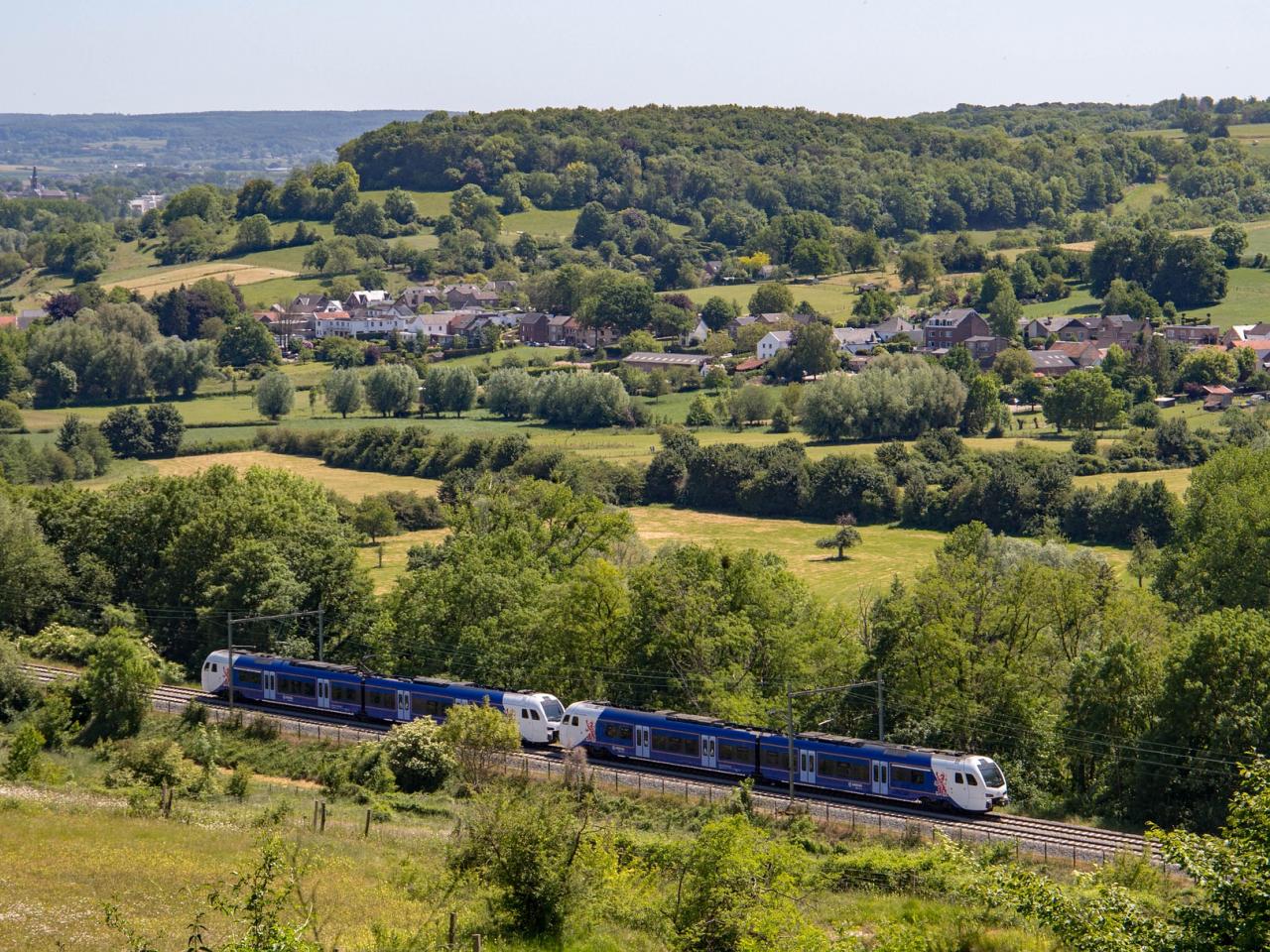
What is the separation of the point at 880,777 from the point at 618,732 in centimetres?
797

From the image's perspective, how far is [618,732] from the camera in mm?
45906

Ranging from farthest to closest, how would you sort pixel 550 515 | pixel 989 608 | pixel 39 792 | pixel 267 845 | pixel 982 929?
pixel 550 515, pixel 989 608, pixel 39 792, pixel 982 929, pixel 267 845

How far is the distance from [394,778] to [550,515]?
21.8 metres

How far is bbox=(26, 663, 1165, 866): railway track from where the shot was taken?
3697 centimetres

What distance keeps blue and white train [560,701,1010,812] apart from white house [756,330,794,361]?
96245 mm

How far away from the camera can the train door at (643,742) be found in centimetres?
4553

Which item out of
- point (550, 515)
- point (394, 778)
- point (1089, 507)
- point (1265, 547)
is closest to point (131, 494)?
point (550, 515)

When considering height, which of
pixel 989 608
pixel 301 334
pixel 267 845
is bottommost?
pixel 301 334

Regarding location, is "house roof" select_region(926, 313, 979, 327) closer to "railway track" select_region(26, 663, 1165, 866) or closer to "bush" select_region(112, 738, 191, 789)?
"railway track" select_region(26, 663, 1165, 866)

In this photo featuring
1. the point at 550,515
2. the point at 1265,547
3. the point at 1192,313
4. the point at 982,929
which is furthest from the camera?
the point at 1192,313

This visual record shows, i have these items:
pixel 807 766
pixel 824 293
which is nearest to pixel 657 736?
pixel 807 766

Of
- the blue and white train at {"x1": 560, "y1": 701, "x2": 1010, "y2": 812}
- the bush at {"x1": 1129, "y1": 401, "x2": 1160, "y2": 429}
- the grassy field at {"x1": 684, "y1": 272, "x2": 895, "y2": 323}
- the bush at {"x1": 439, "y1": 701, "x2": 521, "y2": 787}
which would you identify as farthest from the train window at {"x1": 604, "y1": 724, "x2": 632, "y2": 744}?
the grassy field at {"x1": 684, "y1": 272, "x2": 895, "y2": 323}

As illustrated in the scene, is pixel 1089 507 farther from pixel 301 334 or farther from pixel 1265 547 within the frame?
pixel 301 334

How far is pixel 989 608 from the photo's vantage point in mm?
49719
